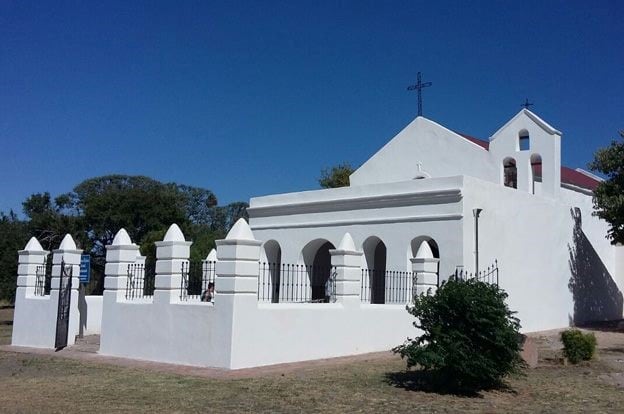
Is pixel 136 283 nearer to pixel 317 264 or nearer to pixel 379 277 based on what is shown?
pixel 379 277

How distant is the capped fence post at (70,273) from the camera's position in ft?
52.6

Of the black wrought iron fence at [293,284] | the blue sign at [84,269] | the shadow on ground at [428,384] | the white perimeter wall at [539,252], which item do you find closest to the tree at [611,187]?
the white perimeter wall at [539,252]

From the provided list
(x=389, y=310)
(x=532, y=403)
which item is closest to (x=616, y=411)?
(x=532, y=403)

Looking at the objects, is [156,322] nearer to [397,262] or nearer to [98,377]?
[98,377]

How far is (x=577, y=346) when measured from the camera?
44.6ft

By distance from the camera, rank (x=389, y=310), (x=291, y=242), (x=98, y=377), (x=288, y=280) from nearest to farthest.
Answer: (x=98, y=377)
(x=389, y=310)
(x=288, y=280)
(x=291, y=242)

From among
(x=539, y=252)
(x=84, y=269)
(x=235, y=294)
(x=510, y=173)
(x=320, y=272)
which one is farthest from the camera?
(x=510, y=173)

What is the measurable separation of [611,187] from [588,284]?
4283mm

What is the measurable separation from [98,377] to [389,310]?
7.30 m

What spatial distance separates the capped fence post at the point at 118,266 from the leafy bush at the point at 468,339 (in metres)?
6.90

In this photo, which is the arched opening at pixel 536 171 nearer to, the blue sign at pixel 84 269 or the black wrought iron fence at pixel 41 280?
the blue sign at pixel 84 269

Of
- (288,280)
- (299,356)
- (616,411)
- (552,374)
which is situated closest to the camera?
(616,411)

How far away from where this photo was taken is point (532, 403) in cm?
953

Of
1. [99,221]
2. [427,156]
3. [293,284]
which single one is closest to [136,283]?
[293,284]
